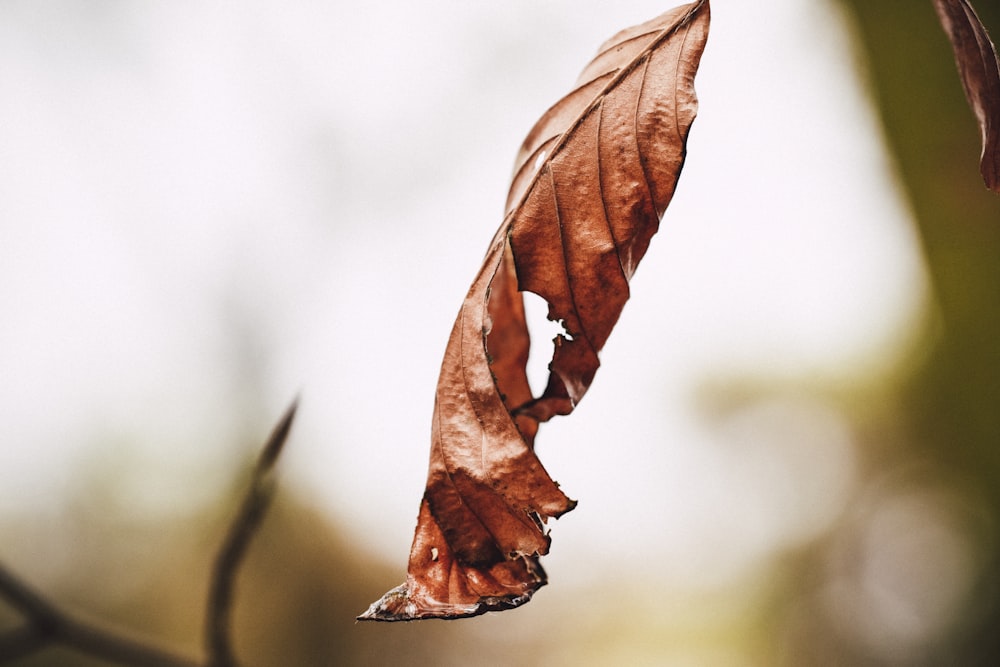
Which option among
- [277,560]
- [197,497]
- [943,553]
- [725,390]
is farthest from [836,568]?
[197,497]

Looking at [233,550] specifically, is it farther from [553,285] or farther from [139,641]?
[553,285]

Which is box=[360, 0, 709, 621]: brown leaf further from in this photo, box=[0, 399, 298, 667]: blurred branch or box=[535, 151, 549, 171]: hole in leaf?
box=[0, 399, 298, 667]: blurred branch

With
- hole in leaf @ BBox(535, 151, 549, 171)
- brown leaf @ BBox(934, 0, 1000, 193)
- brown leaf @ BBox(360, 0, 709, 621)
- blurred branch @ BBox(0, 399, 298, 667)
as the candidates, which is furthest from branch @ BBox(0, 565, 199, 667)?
brown leaf @ BBox(934, 0, 1000, 193)

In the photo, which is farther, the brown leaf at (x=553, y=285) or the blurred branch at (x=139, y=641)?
the brown leaf at (x=553, y=285)

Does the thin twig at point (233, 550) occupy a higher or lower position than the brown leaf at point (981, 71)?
lower

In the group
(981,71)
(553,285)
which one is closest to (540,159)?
(553,285)

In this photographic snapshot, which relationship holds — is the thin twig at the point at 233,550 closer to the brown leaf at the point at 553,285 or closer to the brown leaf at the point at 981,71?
the brown leaf at the point at 553,285

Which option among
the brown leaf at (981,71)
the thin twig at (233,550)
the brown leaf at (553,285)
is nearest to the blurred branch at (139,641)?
the thin twig at (233,550)
